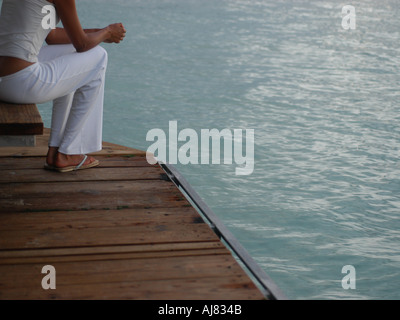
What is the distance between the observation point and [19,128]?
186cm

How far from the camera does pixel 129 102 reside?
5887 millimetres

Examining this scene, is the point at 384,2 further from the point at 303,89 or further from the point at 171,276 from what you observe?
the point at 171,276

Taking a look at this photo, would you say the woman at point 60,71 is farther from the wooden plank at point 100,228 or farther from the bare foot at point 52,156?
the wooden plank at point 100,228

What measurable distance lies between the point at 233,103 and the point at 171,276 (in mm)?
4333

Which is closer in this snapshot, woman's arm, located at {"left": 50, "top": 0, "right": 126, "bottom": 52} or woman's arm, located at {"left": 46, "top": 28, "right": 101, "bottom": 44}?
woman's arm, located at {"left": 50, "top": 0, "right": 126, "bottom": 52}

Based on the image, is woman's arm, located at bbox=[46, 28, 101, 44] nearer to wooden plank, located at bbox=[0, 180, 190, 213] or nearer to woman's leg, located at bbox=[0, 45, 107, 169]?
woman's leg, located at bbox=[0, 45, 107, 169]

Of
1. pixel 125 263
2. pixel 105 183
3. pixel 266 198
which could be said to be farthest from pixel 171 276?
pixel 266 198

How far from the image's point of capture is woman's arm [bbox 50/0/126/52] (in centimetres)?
215

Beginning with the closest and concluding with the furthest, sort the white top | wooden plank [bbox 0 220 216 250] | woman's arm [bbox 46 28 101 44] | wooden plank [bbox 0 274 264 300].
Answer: wooden plank [bbox 0 274 264 300] < wooden plank [bbox 0 220 216 250] < the white top < woman's arm [bbox 46 28 101 44]

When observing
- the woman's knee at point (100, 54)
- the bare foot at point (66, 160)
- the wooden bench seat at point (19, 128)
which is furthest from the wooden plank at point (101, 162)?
the wooden bench seat at point (19, 128)

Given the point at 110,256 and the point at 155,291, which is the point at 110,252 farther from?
the point at 155,291

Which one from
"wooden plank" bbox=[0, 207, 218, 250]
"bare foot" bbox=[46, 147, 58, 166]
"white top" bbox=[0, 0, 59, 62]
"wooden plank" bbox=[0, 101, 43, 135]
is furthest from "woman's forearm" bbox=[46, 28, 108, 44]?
"wooden plank" bbox=[0, 207, 218, 250]

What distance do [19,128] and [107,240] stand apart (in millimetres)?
428

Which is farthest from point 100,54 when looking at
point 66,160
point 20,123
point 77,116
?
point 20,123
